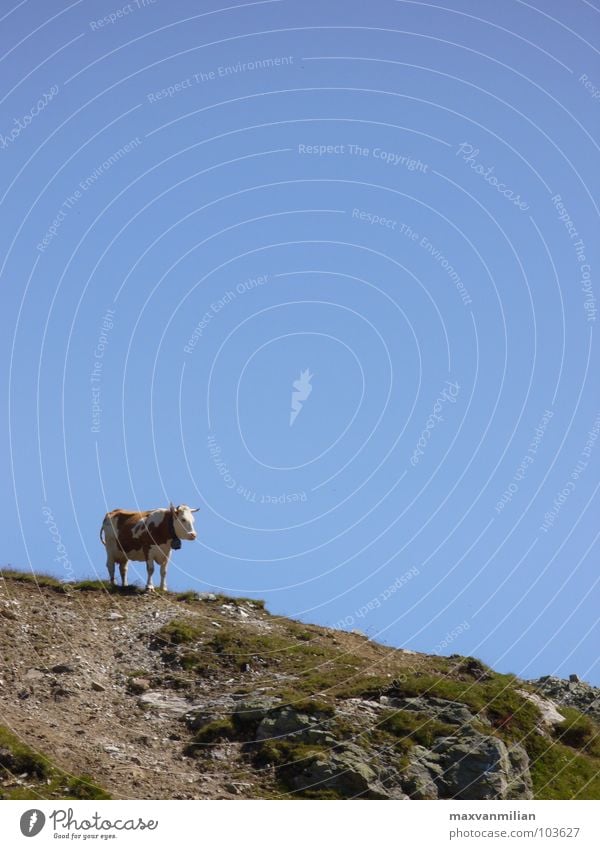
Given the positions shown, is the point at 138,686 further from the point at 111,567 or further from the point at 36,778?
the point at 111,567

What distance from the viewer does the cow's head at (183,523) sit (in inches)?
1631

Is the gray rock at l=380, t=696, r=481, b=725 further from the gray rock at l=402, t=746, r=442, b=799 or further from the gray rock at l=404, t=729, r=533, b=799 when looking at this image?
the gray rock at l=402, t=746, r=442, b=799

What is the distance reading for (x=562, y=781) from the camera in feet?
112

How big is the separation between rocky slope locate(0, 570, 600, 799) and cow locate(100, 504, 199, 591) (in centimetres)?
193

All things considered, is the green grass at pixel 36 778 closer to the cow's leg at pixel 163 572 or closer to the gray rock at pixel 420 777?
the gray rock at pixel 420 777

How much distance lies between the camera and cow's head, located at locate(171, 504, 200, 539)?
41.4 meters

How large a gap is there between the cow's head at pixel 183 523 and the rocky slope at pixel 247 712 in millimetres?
2317

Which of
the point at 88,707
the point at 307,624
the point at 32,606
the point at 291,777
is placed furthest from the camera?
the point at 307,624

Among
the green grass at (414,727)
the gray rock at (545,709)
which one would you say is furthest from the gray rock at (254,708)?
the gray rock at (545,709)

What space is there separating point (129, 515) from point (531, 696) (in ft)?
45.6
